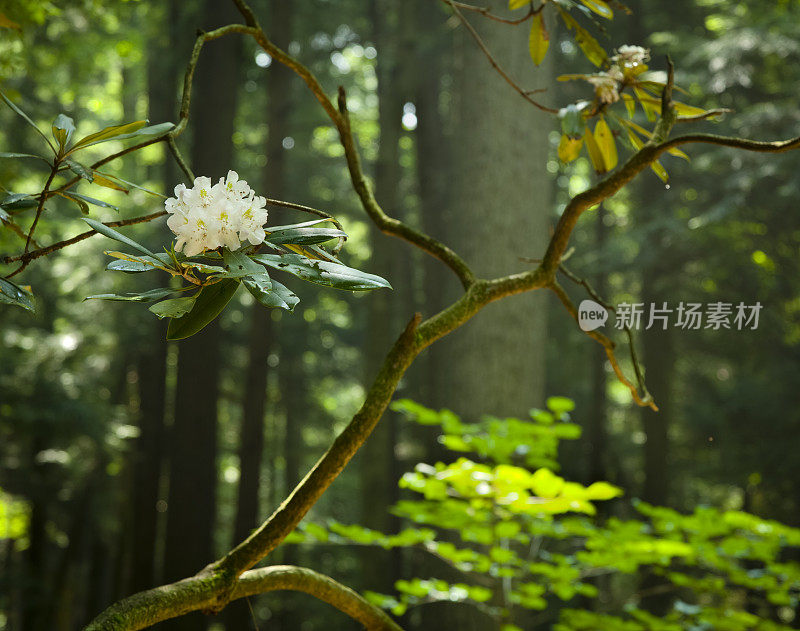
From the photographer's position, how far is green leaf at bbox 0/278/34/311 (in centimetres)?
86

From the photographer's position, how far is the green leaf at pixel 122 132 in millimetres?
1009

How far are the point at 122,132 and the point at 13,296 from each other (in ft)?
0.97

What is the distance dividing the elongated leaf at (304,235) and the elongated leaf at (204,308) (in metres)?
0.09

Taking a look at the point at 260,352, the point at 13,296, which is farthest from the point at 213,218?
the point at 260,352

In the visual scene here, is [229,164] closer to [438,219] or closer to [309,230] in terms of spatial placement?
[438,219]

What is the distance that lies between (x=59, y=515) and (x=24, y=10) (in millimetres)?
9155

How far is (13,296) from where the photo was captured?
0.87 m

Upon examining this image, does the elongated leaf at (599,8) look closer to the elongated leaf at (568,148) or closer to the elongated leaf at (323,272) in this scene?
the elongated leaf at (568,148)

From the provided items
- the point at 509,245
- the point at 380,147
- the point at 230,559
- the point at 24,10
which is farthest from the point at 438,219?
the point at 230,559

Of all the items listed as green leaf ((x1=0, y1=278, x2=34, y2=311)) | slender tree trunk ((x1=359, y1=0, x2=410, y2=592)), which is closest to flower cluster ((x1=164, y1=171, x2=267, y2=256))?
green leaf ((x1=0, y1=278, x2=34, y2=311))

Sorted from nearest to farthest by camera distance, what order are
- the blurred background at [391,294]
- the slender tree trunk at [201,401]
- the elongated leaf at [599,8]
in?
1. the elongated leaf at [599,8]
2. the blurred background at [391,294]
3. the slender tree trunk at [201,401]

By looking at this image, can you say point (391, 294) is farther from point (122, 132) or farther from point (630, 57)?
point (122, 132)

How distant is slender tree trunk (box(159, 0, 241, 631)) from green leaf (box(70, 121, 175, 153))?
6637mm

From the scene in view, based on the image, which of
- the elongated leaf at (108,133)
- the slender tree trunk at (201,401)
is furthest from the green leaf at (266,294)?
the slender tree trunk at (201,401)
